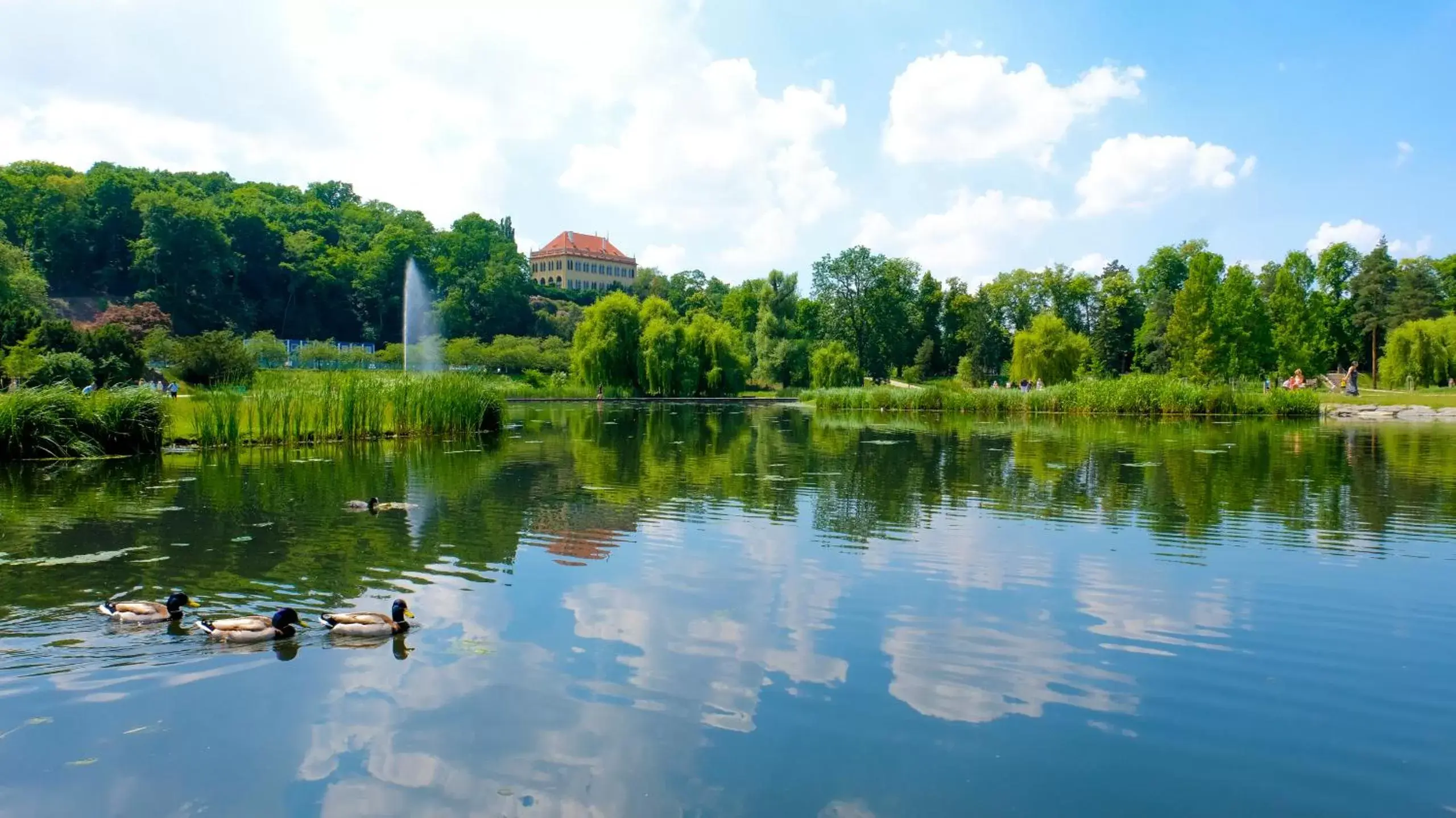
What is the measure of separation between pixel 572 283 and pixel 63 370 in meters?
128

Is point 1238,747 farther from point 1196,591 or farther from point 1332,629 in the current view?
point 1196,591

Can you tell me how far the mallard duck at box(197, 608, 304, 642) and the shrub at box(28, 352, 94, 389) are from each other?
27137 mm

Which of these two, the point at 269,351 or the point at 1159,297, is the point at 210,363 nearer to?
the point at 269,351

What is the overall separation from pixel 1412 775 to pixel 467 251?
416ft

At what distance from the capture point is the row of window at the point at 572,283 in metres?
156

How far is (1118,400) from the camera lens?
4553 cm

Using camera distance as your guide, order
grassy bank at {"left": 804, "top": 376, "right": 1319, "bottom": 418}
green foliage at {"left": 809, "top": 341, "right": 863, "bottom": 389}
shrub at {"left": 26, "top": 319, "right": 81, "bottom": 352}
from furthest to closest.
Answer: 1. green foliage at {"left": 809, "top": 341, "right": 863, "bottom": 389}
2. grassy bank at {"left": 804, "top": 376, "right": 1319, "bottom": 418}
3. shrub at {"left": 26, "top": 319, "right": 81, "bottom": 352}

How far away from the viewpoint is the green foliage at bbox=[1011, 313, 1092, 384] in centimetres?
5894

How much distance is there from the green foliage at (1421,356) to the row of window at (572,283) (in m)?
116

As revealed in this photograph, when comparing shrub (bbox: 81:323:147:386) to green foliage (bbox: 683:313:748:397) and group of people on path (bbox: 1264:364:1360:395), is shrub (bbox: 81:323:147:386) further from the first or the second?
group of people on path (bbox: 1264:364:1360:395)

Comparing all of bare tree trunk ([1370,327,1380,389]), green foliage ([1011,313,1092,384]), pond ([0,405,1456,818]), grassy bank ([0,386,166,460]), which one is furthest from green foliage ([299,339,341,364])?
bare tree trunk ([1370,327,1380,389])

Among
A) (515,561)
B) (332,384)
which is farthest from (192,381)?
(515,561)

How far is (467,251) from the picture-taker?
123 meters

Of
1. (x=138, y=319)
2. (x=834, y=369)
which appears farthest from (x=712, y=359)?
(x=138, y=319)
